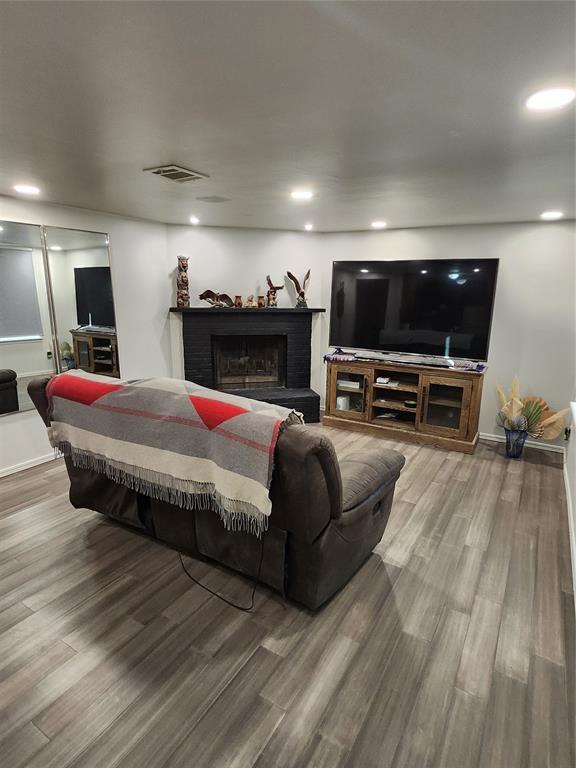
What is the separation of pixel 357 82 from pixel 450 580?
2.35m

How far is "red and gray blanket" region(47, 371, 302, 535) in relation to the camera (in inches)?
66.7

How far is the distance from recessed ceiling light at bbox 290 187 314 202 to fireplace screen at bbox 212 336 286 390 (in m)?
2.08

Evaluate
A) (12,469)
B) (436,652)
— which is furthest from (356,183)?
(12,469)

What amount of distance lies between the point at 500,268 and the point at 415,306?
0.87m

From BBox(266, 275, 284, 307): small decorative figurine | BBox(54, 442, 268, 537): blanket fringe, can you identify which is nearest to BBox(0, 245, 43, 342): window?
BBox(54, 442, 268, 537): blanket fringe

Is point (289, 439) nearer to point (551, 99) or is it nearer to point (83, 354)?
point (551, 99)

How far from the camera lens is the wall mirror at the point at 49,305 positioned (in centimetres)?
328

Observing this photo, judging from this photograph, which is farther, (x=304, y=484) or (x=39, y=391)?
(x=39, y=391)

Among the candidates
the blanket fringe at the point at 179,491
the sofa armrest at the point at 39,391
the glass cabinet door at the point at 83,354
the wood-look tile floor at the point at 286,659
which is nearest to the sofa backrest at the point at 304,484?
the blanket fringe at the point at 179,491

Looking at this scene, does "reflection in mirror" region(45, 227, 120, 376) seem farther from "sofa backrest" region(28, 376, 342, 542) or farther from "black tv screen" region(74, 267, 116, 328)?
"sofa backrest" region(28, 376, 342, 542)

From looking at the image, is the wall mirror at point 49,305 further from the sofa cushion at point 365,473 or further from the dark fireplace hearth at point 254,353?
the sofa cushion at point 365,473

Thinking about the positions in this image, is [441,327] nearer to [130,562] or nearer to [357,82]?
[357,82]

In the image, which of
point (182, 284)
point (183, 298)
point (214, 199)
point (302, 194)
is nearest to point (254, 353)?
point (183, 298)

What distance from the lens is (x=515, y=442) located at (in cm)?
383
